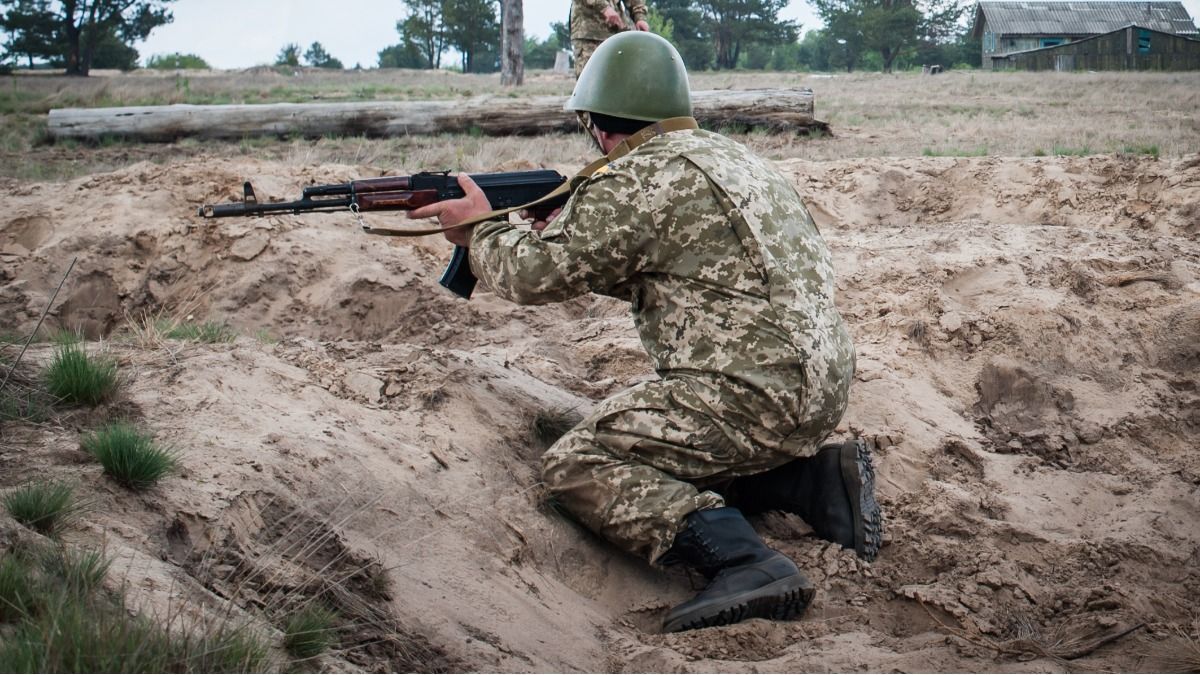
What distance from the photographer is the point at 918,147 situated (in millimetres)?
10156

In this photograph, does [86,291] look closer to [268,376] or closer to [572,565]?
[268,376]

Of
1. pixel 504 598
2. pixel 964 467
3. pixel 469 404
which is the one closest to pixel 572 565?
pixel 504 598

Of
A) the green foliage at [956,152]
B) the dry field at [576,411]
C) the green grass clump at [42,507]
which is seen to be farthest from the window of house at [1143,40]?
the green grass clump at [42,507]

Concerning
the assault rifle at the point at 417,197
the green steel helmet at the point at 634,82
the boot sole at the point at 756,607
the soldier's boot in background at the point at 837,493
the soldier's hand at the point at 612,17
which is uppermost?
the soldier's hand at the point at 612,17

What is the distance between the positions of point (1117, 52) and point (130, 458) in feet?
111

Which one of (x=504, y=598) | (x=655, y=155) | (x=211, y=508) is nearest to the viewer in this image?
(x=211, y=508)

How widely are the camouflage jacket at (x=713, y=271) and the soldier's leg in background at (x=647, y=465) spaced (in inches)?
3.4

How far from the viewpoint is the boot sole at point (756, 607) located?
3299 mm

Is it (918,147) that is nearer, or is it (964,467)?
(964,467)

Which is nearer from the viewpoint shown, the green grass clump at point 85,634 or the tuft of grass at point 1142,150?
the green grass clump at point 85,634

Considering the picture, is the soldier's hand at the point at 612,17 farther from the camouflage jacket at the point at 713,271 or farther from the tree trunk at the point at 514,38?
the tree trunk at the point at 514,38

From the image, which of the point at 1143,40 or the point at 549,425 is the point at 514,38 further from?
the point at 549,425

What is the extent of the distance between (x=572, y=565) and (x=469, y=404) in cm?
87

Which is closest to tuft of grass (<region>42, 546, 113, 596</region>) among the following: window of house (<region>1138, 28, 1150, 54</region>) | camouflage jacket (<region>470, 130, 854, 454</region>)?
camouflage jacket (<region>470, 130, 854, 454</region>)
